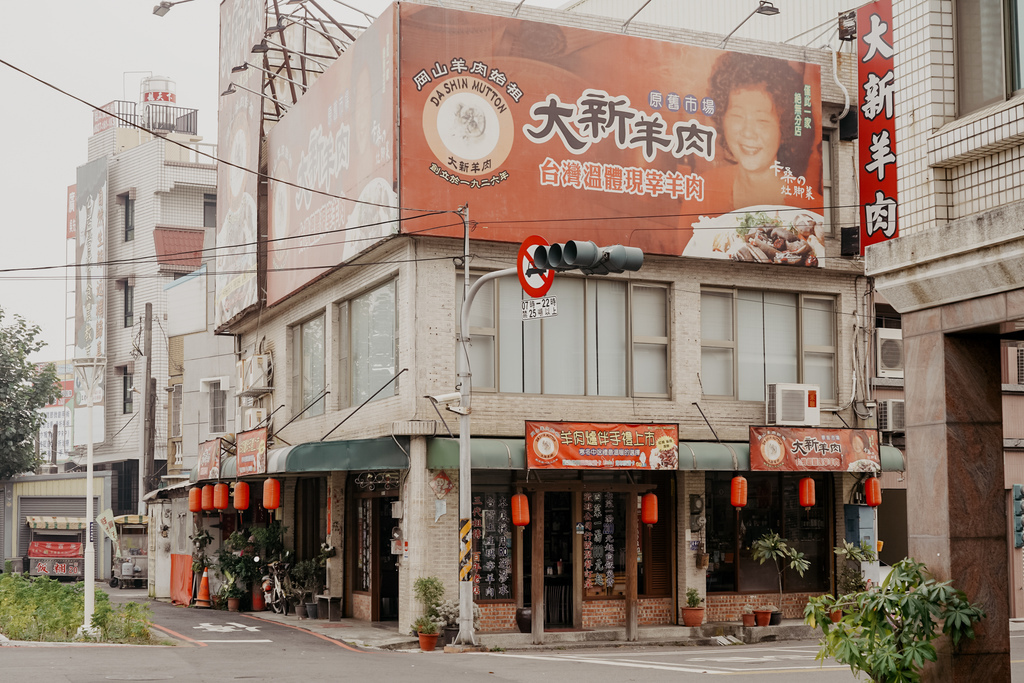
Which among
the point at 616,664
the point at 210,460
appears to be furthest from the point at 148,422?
the point at 616,664

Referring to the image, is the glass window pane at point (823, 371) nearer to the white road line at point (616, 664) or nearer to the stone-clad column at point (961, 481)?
the white road line at point (616, 664)

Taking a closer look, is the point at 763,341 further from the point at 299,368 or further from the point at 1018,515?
the point at 299,368

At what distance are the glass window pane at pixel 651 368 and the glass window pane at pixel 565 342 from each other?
1164 mm

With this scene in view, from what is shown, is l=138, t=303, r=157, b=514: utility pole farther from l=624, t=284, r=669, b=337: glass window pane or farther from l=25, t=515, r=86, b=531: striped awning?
l=624, t=284, r=669, b=337: glass window pane

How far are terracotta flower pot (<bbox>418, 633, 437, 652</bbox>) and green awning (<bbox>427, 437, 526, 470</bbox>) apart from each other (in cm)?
289

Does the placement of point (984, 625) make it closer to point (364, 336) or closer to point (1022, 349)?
point (364, 336)

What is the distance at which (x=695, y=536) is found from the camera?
2347cm

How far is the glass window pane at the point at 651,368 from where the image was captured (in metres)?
23.3

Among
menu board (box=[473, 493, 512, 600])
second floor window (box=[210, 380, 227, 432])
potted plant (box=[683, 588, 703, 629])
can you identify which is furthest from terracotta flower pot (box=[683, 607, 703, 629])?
second floor window (box=[210, 380, 227, 432])

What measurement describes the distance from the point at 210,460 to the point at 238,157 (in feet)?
26.0

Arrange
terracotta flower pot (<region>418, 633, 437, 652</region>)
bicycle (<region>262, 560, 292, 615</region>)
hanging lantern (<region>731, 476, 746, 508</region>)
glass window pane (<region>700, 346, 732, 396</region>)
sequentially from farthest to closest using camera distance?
bicycle (<region>262, 560, 292, 615</region>)
glass window pane (<region>700, 346, 732, 396</region>)
hanging lantern (<region>731, 476, 746, 508</region>)
terracotta flower pot (<region>418, 633, 437, 652</region>)

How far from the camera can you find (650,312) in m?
23.5

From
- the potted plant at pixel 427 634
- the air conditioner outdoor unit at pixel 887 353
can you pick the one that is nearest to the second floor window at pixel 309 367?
the potted plant at pixel 427 634

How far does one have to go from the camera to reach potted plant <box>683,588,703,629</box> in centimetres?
2292
